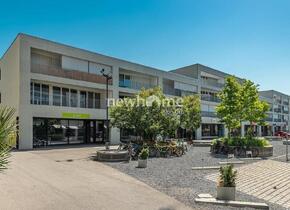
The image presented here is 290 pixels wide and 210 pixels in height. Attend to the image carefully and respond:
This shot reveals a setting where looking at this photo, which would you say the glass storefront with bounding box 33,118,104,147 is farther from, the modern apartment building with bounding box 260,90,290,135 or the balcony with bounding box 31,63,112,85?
the modern apartment building with bounding box 260,90,290,135

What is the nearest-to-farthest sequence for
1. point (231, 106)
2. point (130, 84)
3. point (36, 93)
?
1. point (231, 106)
2. point (36, 93)
3. point (130, 84)

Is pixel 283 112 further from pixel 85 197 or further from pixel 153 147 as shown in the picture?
pixel 85 197

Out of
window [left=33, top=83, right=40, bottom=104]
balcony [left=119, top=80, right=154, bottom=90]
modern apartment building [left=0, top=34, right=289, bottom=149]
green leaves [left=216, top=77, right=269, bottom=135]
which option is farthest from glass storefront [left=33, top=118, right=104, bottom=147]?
green leaves [left=216, top=77, right=269, bottom=135]

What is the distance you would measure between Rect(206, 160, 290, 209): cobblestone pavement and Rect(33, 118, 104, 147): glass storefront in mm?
18157

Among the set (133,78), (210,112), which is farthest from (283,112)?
(133,78)

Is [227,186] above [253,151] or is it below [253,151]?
above

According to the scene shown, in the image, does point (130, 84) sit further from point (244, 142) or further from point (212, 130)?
point (212, 130)

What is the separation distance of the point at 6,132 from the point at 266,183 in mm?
9667

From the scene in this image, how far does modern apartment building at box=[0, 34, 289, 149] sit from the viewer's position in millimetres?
→ 22719

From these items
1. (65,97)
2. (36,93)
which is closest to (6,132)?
(36,93)

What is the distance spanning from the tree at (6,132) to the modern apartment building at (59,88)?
1898cm

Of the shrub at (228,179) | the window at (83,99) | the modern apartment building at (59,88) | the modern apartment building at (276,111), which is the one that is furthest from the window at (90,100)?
the modern apartment building at (276,111)

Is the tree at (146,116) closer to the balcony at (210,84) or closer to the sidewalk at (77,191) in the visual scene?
the sidewalk at (77,191)

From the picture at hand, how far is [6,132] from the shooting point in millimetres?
3795
